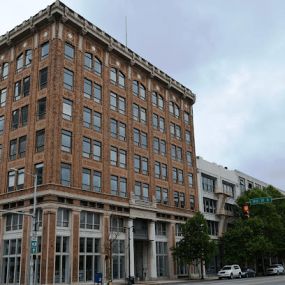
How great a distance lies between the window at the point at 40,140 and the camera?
42.2 m

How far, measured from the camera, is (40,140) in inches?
1681

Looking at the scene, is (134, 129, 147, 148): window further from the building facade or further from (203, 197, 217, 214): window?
(203, 197, 217, 214): window

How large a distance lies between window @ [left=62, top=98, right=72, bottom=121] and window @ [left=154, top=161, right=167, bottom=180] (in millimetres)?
16584

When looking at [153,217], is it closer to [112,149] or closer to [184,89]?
[112,149]

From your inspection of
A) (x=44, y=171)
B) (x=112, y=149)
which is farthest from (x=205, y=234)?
(x=44, y=171)

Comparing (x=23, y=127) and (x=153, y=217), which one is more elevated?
(x=23, y=127)

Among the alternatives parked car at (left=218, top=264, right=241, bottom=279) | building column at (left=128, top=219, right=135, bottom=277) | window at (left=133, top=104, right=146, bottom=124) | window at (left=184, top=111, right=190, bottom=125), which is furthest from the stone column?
window at (left=184, top=111, right=190, bottom=125)

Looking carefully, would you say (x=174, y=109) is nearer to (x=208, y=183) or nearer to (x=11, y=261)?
(x=208, y=183)

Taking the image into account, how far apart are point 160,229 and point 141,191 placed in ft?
22.1

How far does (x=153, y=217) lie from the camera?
52.7 metres

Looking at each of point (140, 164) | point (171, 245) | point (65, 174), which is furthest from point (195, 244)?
point (65, 174)

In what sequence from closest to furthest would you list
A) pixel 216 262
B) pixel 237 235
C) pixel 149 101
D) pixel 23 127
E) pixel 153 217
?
pixel 23 127
pixel 153 217
pixel 149 101
pixel 237 235
pixel 216 262

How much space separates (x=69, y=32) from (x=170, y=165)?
77.1 ft

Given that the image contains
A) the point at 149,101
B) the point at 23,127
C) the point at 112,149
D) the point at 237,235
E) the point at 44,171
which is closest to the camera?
the point at 44,171
